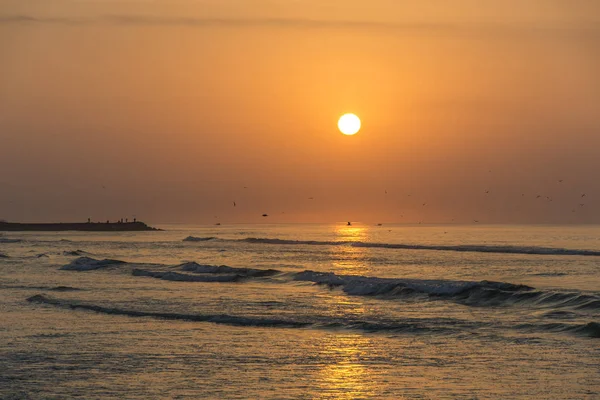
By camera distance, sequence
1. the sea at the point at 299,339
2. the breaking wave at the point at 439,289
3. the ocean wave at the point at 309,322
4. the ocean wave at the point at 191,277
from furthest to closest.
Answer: the ocean wave at the point at 191,277, the breaking wave at the point at 439,289, the ocean wave at the point at 309,322, the sea at the point at 299,339

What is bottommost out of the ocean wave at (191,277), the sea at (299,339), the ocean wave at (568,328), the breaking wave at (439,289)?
the sea at (299,339)

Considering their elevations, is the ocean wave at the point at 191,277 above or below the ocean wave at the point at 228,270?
below

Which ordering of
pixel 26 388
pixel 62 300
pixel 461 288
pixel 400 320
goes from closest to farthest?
pixel 26 388
pixel 400 320
pixel 62 300
pixel 461 288

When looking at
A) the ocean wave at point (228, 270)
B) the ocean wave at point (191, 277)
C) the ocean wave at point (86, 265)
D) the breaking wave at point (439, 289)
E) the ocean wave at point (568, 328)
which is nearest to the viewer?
the ocean wave at point (568, 328)

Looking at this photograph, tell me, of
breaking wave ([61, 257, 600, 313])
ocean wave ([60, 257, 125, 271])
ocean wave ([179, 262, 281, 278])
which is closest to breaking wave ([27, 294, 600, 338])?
breaking wave ([61, 257, 600, 313])

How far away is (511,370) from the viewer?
18.1 meters

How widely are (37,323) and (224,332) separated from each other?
635cm

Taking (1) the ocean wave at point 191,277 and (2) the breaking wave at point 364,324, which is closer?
(2) the breaking wave at point 364,324

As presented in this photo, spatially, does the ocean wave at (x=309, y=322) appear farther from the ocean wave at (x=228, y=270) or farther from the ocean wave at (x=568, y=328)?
the ocean wave at (x=228, y=270)

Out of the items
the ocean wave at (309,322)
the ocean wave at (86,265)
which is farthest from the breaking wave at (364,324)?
the ocean wave at (86,265)

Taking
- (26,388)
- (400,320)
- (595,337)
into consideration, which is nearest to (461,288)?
(400,320)

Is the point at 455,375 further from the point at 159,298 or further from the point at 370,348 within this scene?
the point at 159,298

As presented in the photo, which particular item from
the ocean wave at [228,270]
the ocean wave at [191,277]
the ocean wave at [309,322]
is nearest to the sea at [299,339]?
the ocean wave at [309,322]

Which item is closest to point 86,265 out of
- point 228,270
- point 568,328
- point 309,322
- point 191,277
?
point 228,270
